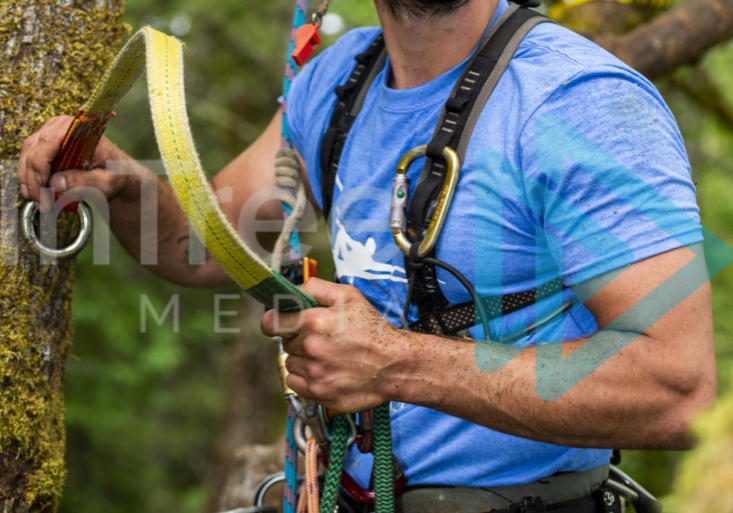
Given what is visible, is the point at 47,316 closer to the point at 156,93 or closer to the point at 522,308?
the point at 156,93

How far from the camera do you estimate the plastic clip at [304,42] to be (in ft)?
5.66

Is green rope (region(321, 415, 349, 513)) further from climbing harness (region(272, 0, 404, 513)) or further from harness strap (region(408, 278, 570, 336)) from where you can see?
harness strap (region(408, 278, 570, 336))

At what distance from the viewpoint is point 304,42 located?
1728mm

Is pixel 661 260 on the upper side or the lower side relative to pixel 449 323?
upper

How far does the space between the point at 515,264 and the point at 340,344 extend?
0.49 m

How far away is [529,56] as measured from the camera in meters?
1.43

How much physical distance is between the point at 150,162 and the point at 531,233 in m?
1.57

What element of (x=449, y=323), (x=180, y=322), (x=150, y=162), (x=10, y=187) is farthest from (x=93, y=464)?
(x=449, y=323)

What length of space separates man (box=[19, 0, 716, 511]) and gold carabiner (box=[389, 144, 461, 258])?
0.05 meters

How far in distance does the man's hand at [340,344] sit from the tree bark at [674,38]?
7.85 ft

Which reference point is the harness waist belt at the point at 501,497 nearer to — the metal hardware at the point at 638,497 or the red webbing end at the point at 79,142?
the metal hardware at the point at 638,497

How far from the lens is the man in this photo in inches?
45.4

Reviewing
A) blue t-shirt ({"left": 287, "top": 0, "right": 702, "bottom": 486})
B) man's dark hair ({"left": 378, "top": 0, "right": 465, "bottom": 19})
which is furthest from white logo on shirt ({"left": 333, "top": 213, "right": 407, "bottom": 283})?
man's dark hair ({"left": 378, "top": 0, "right": 465, "bottom": 19})

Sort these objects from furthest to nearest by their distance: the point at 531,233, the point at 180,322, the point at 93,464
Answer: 1. the point at 180,322
2. the point at 93,464
3. the point at 531,233
